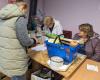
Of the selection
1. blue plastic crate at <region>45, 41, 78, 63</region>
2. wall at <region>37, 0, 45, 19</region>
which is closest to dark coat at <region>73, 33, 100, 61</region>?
blue plastic crate at <region>45, 41, 78, 63</region>

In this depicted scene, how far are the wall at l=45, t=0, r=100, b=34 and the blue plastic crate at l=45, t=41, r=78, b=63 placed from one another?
1.55 m

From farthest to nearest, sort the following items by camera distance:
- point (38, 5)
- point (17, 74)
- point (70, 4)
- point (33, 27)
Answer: point (38, 5) → point (70, 4) → point (33, 27) → point (17, 74)

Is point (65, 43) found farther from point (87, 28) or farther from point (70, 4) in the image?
point (70, 4)

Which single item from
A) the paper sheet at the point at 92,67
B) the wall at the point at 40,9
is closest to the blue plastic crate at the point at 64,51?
the paper sheet at the point at 92,67

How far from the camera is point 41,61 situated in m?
2.09

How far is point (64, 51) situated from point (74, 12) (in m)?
1.88

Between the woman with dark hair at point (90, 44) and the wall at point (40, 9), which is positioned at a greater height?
the wall at point (40, 9)

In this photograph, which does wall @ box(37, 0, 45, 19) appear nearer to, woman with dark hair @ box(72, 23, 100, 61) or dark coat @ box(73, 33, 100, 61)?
woman with dark hair @ box(72, 23, 100, 61)

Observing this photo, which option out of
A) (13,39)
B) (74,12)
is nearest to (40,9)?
(74,12)

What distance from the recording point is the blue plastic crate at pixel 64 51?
75.9 inches

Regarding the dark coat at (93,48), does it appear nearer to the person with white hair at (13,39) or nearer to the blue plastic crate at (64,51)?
the blue plastic crate at (64,51)

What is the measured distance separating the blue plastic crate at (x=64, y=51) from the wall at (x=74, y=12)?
1549mm

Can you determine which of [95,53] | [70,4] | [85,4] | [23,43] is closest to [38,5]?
[70,4]

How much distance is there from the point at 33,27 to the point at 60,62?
5.44 ft
